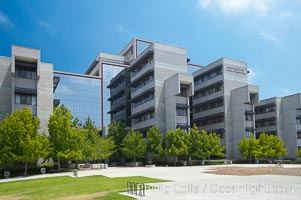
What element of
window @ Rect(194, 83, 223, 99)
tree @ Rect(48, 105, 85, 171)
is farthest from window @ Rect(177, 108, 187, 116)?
tree @ Rect(48, 105, 85, 171)

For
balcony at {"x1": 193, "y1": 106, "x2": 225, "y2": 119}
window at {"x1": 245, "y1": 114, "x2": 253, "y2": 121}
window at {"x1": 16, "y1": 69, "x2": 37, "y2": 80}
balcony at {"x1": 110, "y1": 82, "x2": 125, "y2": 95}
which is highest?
balcony at {"x1": 110, "y1": 82, "x2": 125, "y2": 95}

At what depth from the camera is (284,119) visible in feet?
277

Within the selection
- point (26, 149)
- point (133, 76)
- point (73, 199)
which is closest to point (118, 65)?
point (133, 76)

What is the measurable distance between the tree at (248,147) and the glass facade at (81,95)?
163 feet

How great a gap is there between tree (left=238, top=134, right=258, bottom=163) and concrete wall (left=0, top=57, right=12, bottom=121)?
163 ft

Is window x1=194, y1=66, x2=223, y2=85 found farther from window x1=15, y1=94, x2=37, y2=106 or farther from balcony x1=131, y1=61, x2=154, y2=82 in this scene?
window x1=15, y1=94, x2=37, y2=106

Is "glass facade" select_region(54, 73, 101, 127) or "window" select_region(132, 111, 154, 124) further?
"glass facade" select_region(54, 73, 101, 127)

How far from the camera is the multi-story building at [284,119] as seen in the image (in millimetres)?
80812

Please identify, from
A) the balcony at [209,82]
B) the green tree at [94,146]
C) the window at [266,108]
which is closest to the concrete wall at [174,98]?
the green tree at [94,146]

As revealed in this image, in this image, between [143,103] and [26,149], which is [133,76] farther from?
[26,149]

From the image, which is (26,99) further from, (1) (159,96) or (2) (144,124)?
(2) (144,124)

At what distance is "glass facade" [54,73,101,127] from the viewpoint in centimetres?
Answer: 9712

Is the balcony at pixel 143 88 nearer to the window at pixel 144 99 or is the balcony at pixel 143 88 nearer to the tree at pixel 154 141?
the window at pixel 144 99

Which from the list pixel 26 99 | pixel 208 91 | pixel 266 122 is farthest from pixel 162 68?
pixel 266 122
